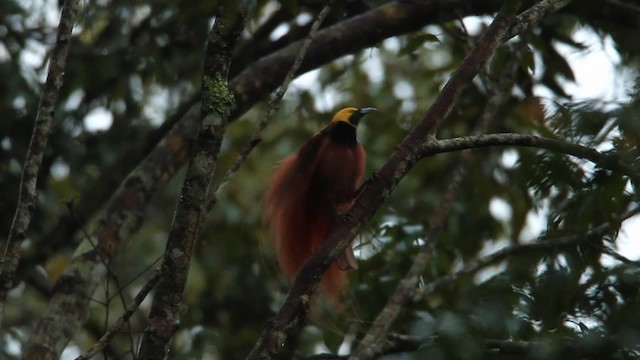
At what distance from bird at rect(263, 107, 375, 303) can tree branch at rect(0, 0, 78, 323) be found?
1.46m

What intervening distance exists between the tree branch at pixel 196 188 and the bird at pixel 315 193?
1.51 metres

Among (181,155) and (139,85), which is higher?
(139,85)

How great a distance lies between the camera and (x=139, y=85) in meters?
5.91

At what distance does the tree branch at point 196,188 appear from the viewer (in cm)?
291

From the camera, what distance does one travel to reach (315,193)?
4.80 m

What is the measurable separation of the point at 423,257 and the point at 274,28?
5.77 ft

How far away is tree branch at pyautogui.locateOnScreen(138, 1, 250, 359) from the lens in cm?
291

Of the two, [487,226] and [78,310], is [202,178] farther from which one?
[487,226]

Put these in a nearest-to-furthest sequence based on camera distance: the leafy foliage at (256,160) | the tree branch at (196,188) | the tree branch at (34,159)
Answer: the tree branch at (196,188)
the tree branch at (34,159)
the leafy foliage at (256,160)

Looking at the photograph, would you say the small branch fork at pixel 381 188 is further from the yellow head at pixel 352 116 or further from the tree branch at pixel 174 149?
the yellow head at pixel 352 116

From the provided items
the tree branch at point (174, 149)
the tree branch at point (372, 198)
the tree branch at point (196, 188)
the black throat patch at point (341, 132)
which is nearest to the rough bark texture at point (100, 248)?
the tree branch at point (174, 149)

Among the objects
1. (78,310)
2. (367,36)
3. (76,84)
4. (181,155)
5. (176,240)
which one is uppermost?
(76,84)

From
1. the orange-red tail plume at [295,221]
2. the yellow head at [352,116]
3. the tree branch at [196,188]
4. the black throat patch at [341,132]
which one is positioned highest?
the yellow head at [352,116]

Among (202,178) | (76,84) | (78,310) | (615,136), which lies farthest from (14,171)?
(615,136)
